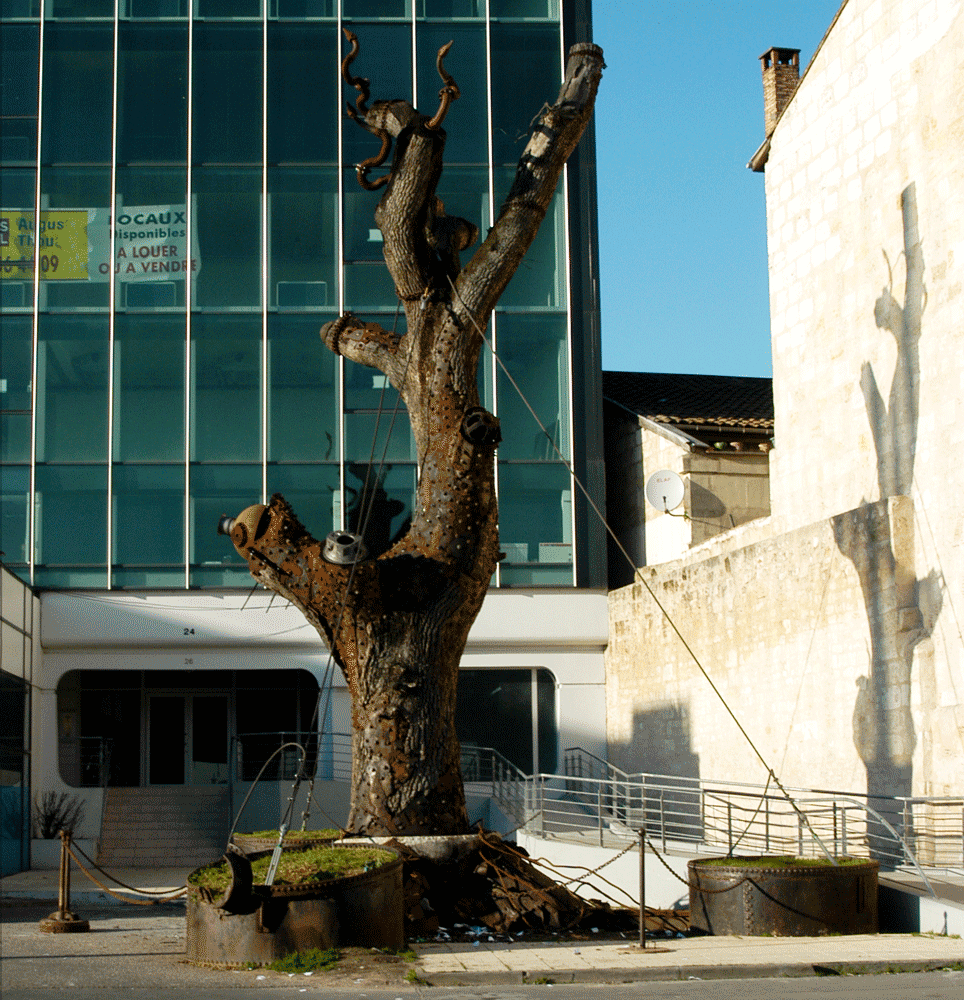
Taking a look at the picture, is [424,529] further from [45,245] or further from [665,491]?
[45,245]

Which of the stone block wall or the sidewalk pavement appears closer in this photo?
the sidewalk pavement

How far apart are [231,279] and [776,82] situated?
446 inches

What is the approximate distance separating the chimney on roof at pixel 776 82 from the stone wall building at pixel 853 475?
2612 millimetres

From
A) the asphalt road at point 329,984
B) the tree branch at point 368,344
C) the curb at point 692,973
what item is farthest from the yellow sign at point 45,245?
the curb at point 692,973

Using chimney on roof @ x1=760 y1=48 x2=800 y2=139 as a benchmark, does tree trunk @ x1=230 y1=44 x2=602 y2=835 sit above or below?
below

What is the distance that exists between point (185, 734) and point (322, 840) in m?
17.5

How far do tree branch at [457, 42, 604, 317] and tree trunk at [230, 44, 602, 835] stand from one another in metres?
0.02

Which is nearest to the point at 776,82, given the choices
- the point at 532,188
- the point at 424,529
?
the point at 532,188

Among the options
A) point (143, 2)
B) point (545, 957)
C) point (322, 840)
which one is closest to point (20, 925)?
point (322, 840)

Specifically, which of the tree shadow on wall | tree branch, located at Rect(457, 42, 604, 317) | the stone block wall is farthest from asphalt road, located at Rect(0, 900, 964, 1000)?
the tree shadow on wall

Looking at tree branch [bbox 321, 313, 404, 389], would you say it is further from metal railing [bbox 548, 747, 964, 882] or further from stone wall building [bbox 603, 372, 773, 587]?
stone wall building [bbox 603, 372, 773, 587]

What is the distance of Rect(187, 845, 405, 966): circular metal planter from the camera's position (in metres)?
9.99

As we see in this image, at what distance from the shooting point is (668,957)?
10625 millimetres

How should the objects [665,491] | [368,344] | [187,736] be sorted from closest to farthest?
[368,344], [665,491], [187,736]
